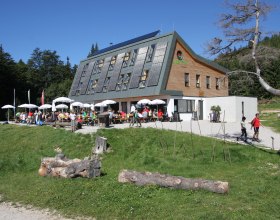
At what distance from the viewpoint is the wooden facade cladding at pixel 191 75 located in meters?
35.2

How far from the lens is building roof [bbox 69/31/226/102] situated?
34.1m

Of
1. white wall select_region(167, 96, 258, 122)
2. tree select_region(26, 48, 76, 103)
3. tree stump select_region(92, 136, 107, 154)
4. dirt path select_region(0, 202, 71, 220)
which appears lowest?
dirt path select_region(0, 202, 71, 220)

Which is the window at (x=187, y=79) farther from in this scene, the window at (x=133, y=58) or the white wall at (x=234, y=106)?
the window at (x=133, y=58)

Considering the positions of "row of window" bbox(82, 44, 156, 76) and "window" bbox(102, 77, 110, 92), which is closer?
"row of window" bbox(82, 44, 156, 76)

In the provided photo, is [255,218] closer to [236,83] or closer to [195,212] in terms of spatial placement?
[195,212]

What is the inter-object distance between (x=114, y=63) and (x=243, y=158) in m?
30.7

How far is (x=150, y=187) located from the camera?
9.41 metres

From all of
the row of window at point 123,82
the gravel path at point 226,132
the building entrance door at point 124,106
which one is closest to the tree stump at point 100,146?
the gravel path at point 226,132

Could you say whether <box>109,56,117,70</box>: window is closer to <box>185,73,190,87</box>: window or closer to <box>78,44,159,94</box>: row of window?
<box>78,44,159,94</box>: row of window

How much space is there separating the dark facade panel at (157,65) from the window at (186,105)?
3.58 meters

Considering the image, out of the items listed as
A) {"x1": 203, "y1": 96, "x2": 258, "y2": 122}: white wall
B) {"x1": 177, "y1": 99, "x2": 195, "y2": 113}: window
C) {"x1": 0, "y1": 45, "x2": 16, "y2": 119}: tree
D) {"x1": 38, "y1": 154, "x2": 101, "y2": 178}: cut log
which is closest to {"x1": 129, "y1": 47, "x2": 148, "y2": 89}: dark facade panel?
{"x1": 177, "y1": 99, "x2": 195, "y2": 113}: window

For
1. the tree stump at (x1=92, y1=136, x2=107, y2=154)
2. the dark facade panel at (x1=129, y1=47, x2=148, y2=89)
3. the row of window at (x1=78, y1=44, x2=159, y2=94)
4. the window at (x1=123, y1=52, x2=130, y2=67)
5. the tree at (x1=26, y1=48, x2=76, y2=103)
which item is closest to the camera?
the tree stump at (x1=92, y1=136, x2=107, y2=154)

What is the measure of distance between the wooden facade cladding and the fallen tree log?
81.0ft

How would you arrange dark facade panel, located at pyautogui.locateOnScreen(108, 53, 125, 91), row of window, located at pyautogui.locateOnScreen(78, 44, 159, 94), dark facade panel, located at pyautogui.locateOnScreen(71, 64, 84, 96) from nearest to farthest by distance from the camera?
1. row of window, located at pyautogui.locateOnScreen(78, 44, 159, 94)
2. dark facade panel, located at pyautogui.locateOnScreen(108, 53, 125, 91)
3. dark facade panel, located at pyautogui.locateOnScreen(71, 64, 84, 96)
